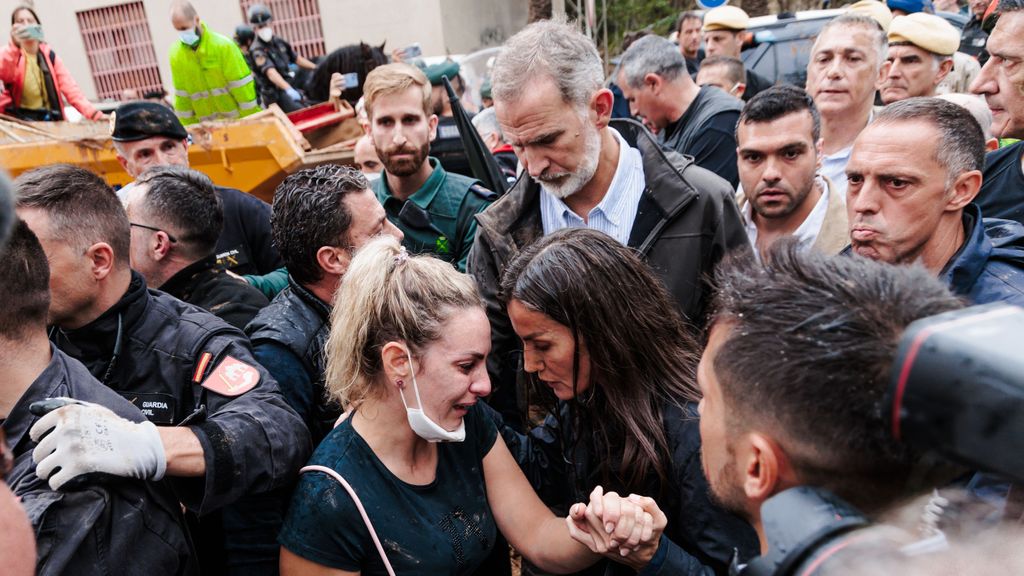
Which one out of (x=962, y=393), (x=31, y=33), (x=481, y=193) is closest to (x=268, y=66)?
(x=31, y=33)

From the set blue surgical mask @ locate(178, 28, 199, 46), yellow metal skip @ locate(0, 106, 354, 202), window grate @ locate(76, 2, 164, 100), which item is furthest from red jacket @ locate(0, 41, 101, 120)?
window grate @ locate(76, 2, 164, 100)

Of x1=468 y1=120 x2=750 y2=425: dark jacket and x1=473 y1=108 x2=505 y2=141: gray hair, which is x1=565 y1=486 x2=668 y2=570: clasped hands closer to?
x1=468 y1=120 x2=750 y2=425: dark jacket

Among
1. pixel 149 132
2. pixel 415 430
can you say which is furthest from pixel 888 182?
pixel 149 132

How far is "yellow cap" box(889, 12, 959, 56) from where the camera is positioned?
4.43 meters

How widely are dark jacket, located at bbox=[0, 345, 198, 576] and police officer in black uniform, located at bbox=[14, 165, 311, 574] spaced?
191 mm

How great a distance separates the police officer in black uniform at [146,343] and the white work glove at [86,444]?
235mm

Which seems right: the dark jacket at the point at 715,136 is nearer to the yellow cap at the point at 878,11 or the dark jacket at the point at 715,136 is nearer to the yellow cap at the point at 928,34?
the yellow cap at the point at 928,34

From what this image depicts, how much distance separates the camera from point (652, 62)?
5.30 metres

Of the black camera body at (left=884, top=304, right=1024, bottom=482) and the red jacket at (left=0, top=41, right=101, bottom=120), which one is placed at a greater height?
the red jacket at (left=0, top=41, right=101, bottom=120)

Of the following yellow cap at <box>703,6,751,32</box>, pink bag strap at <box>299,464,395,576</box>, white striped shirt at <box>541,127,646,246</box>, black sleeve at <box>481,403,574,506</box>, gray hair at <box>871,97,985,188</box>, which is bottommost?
black sleeve at <box>481,403,574,506</box>

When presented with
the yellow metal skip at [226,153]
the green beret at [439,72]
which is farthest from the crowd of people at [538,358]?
the green beret at [439,72]

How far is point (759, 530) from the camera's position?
1.39 meters

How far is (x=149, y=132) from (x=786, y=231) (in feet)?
11.4

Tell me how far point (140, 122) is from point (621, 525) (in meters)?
3.69
